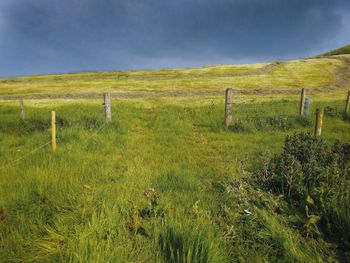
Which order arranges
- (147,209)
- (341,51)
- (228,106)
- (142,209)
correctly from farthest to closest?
(341,51), (228,106), (142,209), (147,209)

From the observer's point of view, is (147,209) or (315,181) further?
(315,181)

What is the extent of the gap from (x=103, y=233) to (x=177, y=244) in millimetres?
977

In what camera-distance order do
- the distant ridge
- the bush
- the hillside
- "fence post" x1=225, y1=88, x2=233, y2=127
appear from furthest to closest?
the distant ridge → the hillside → "fence post" x1=225, y1=88, x2=233, y2=127 → the bush

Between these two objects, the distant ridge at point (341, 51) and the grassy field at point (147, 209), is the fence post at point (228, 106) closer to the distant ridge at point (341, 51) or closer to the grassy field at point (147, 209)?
the grassy field at point (147, 209)

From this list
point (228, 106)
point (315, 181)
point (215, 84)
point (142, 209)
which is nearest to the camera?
point (142, 209)

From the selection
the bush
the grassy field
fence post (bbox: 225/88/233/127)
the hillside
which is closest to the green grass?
the grassy field

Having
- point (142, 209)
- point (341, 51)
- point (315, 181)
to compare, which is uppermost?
point (341, 51)

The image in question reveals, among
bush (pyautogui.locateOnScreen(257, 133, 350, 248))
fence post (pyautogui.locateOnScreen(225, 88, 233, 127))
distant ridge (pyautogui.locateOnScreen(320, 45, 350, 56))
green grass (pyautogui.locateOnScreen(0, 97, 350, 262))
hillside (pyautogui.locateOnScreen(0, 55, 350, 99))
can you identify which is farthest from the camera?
distant ridge (pyautogui.locateOnScreen(320, 45, 350, 56))

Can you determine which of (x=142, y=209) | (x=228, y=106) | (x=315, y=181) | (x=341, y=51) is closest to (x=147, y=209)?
(x=142, y=209)

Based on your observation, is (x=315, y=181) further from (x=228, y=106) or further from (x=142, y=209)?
(x=228, y=106)

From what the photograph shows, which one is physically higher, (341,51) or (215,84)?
(341,51)

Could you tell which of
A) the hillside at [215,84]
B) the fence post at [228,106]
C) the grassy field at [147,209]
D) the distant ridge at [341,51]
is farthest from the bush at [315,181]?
the distant ridge at [341,51]

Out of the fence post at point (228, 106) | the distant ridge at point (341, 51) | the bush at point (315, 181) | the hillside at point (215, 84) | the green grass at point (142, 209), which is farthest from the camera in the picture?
the distant ridge at point (341, 51)

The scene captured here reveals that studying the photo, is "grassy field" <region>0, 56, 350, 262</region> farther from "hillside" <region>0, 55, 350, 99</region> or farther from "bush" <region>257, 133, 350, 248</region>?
"hillside" <region>0, 55, 350, 99</region>
